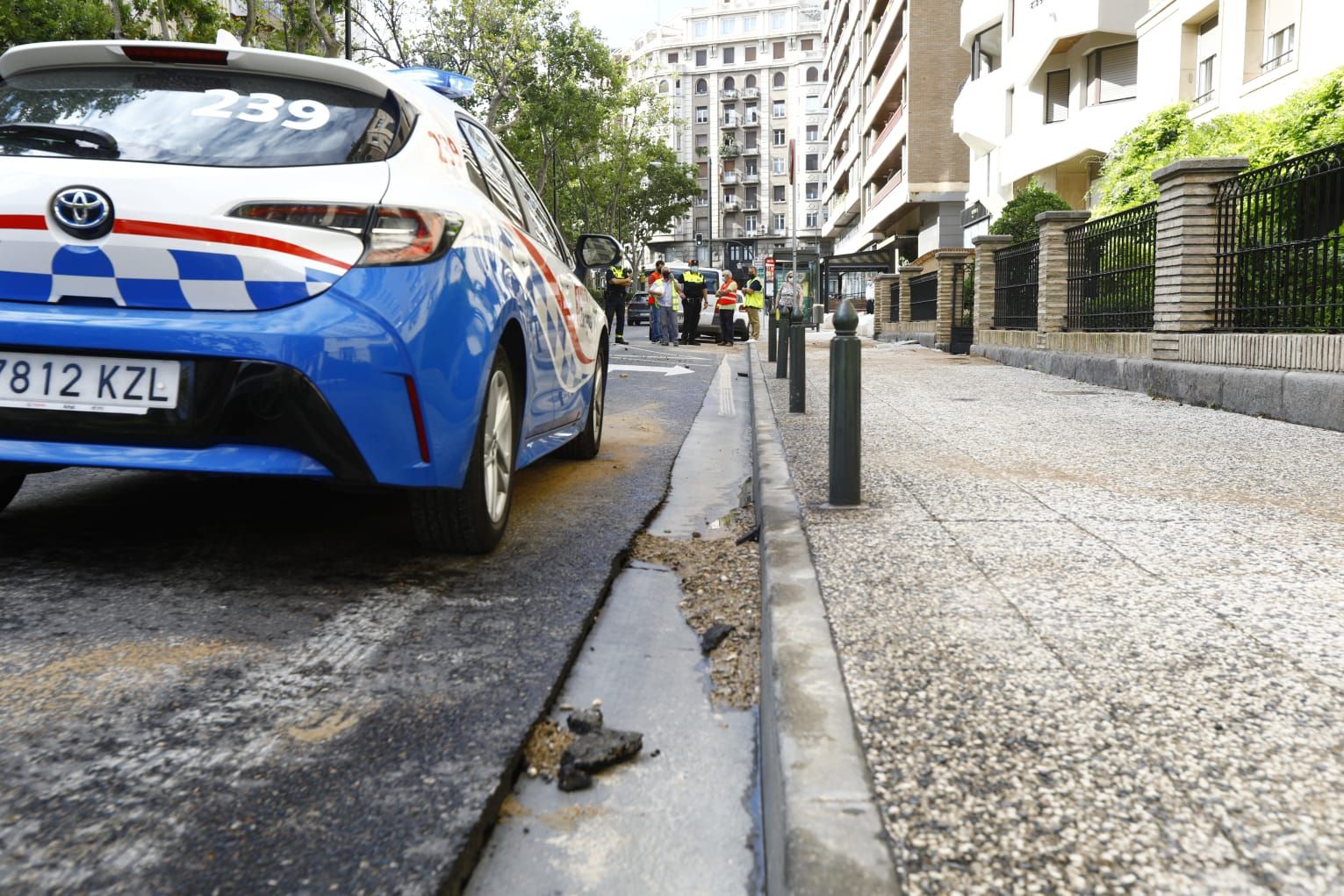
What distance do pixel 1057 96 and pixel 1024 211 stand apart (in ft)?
27.5

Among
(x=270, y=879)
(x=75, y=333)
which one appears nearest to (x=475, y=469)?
(x=75, y=333)

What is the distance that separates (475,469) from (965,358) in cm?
1595

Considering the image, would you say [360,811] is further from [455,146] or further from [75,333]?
[455,146]

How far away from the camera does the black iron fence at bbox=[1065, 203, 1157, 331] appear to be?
11.3 metres

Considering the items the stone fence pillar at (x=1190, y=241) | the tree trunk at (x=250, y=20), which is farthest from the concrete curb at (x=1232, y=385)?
the tree trunk at (x=250, y=20)

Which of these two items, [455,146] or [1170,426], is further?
[1170,426]

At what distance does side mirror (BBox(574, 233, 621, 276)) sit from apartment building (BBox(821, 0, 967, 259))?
37.9 m

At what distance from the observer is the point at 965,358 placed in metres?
18.7

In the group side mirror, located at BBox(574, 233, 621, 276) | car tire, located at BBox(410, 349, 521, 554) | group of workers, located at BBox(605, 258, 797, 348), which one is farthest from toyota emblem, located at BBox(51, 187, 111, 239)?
group of workers, located at BBox(605, 258, 797, 348)

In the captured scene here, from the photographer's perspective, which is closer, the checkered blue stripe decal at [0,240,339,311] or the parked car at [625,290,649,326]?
Result: the checkered blue stripe decal at [0,240,339,311]

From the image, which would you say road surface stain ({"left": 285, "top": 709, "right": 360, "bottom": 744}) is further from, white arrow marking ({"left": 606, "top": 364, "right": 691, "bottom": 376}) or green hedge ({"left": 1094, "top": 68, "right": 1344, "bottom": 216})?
white arrow marking ({"left": 606, "top": 364, "right": 691, "bottom": 376})

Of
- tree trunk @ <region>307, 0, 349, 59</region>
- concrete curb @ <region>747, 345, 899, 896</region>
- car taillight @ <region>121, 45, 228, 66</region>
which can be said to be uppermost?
tree trunk @ <region>307, 0, 349, 59</region>

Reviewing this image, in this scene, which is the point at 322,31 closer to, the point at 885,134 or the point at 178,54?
the point at 178,54

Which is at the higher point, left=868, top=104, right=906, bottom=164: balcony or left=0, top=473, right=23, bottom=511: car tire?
left=868, top=104, right=906, bottom=164: balcony
